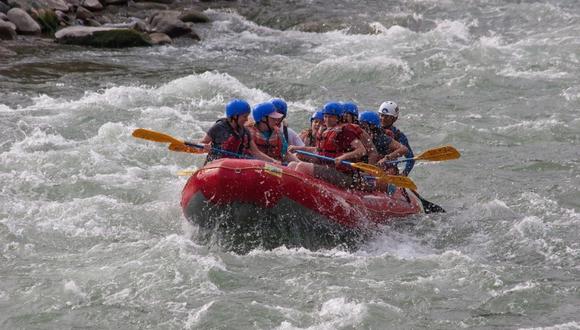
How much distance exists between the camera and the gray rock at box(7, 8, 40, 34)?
18.9m

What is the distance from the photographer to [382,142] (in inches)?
397

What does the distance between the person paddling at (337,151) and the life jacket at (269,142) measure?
0.43 metres

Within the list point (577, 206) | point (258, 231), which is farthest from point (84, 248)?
point (577, 206)

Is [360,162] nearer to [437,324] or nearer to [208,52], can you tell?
[437,324]

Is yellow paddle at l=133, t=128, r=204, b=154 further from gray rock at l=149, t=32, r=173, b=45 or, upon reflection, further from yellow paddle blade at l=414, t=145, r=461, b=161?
gray rock at l=149, t=32, r=173, b=45

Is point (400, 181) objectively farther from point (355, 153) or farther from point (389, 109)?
point (389, 109)

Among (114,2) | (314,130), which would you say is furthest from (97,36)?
(314,130)

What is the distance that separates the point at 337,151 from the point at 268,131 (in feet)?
2.54

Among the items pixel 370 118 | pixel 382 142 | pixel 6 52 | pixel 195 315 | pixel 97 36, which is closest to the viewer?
pixel 195 315

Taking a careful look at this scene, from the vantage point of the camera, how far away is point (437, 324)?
24.0ft

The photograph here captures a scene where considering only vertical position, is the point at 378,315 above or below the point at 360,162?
below

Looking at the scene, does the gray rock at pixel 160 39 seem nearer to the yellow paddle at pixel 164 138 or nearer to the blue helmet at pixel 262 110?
the yellow paddle at pixel 164 138

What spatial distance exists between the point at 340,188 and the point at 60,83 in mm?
7707

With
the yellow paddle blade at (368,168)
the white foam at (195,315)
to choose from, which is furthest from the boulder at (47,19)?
the white foam at (195,315)
